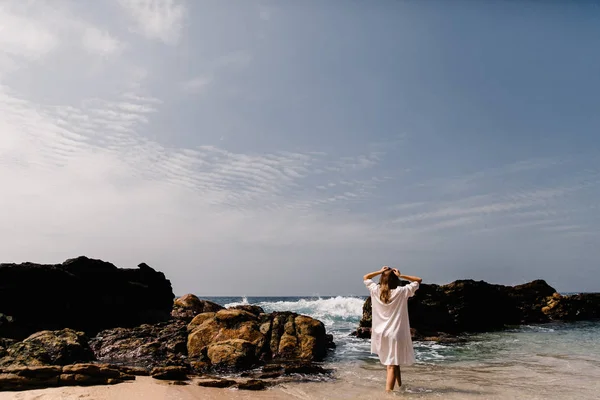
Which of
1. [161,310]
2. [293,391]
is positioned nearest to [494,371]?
[293,391]

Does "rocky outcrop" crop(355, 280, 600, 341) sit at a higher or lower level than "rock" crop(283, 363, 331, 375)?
higher

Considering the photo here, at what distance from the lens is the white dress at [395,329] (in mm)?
8656

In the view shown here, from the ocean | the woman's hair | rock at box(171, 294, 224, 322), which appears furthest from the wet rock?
rock at box(171, 294, 224, 322)

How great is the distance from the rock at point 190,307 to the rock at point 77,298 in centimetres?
76

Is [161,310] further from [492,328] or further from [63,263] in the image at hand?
[492,328]

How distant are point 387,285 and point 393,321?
774 millimetres

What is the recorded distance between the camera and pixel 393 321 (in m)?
8.78

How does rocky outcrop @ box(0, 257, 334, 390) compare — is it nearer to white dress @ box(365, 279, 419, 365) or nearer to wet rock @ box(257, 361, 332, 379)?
wet rock @ box(257, 361, 332, 379)

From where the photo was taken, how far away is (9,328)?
59.6ft

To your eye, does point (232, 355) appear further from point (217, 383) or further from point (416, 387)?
point (416, 387)

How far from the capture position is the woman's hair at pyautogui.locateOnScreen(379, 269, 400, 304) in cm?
876

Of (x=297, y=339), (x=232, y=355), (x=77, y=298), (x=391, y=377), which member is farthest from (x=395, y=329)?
(x=77, y=298)

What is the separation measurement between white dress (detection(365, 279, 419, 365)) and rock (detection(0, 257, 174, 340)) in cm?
1663

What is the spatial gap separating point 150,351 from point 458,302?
2293cm
